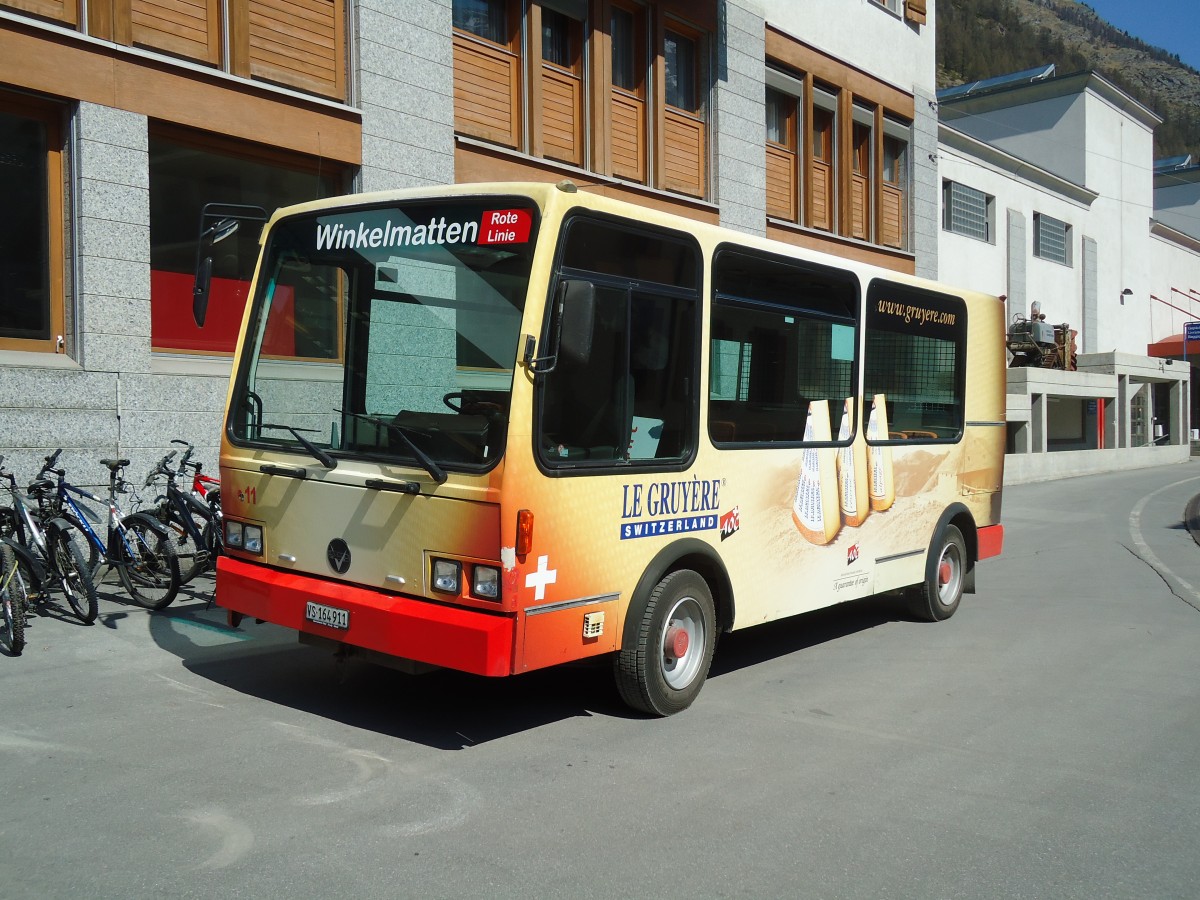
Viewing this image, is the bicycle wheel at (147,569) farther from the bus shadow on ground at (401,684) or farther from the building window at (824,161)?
the building window at (824,161)

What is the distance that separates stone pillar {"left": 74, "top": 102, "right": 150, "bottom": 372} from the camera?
33.8 feet

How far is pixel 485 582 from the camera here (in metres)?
5.52

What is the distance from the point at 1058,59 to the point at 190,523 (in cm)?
15212

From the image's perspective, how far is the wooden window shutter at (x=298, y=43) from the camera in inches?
462

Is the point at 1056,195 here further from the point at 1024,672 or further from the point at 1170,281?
the point at 1024,672

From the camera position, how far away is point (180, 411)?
1097cm

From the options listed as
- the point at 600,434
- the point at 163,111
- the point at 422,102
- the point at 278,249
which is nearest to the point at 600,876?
the point at 600,434

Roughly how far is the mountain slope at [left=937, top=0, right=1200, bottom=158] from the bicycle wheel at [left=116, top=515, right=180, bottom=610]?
→ 105977 millimetres

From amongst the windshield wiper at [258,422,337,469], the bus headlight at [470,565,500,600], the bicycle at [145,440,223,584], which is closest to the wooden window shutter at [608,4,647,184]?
the bicycle at [145,440,223,584]

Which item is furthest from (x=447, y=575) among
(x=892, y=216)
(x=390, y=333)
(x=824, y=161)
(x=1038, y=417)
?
(x=1038, y=417)

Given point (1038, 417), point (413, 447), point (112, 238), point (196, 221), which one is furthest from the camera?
point (1038, 417)

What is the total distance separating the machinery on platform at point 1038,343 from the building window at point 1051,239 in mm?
2306

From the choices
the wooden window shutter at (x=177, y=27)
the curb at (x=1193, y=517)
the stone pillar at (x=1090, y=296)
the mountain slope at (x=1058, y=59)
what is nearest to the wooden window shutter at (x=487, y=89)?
the wooden window shutter at (x=177, y=27)

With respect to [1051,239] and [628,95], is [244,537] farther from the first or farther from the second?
[1051,239]
